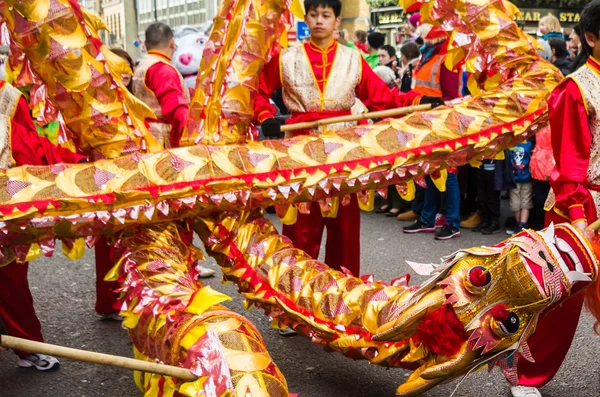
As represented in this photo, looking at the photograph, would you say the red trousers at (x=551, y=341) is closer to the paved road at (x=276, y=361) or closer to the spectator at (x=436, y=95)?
the paved road at (x=276, y=361)

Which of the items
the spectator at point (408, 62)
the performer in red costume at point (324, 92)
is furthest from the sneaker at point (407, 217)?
the performer in red costume at point (324, 92)

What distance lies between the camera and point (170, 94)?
4727 mm

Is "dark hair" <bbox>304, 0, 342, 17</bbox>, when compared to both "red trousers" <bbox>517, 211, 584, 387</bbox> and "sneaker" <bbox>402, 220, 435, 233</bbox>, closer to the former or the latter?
"red trousers" <bbox>517, 211, 584, 387</bbox>

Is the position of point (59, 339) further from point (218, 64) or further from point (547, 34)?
point (547, 34)

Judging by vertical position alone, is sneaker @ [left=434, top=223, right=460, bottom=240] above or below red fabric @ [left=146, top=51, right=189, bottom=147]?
below

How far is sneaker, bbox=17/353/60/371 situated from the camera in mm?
3717

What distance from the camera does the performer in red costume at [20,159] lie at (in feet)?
10.3

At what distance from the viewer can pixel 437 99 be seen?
3719 millimetres

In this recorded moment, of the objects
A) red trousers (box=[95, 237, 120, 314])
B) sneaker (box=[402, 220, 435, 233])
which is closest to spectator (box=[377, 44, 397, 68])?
sneaker (box=[402, 220, 435, 233])

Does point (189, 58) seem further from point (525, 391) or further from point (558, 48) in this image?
point (525, 391)

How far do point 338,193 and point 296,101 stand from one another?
1286 millimetres

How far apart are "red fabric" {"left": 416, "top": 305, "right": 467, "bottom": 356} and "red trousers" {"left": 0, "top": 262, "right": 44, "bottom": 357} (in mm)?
1976

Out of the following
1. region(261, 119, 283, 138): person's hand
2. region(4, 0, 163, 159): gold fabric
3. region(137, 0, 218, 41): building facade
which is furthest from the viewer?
region(137, 0, 218, 41): building facade

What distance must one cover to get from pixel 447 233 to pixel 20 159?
13.0ft
